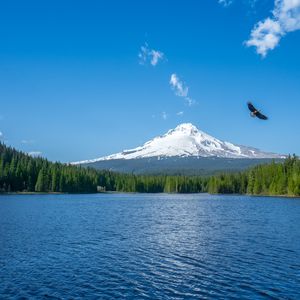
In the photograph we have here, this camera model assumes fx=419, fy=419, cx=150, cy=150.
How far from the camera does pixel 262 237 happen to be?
54.4m

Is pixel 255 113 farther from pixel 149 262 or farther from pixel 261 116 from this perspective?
pixel 149 262

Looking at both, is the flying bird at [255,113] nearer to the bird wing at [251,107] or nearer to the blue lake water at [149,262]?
the bird wing at [251,107]

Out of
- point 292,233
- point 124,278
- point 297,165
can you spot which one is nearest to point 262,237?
point 292,233

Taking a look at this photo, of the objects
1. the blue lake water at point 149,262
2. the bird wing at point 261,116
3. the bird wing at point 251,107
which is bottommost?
the blue lake water at point 149,262

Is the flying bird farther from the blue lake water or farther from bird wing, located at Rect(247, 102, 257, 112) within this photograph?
the blue lake water

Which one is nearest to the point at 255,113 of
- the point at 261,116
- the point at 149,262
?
the point at 261,116

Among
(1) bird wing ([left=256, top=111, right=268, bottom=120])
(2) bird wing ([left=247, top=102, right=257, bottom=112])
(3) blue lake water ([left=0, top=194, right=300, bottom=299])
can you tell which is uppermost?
(2) bird wing ([left=247, top=102, right=257, bottom=112])

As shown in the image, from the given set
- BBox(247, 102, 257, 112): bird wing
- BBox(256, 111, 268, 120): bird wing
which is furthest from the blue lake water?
BBox(247, 102, 257, 112): bird wing

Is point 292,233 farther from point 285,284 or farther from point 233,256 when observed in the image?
point 285,284

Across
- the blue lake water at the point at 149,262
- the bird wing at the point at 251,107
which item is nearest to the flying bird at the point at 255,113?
the bird wing at the point at 251,107

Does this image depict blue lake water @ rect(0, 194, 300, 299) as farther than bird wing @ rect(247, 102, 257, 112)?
Yes

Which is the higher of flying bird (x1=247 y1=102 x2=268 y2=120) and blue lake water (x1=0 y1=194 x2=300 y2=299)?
flying bird (x1=247 y1=102 x2=268 y2=120)

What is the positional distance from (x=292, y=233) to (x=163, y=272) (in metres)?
29.9

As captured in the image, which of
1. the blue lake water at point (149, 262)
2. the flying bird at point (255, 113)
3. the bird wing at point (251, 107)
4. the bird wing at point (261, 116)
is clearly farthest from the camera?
the blue lake water at point (149, 262)
